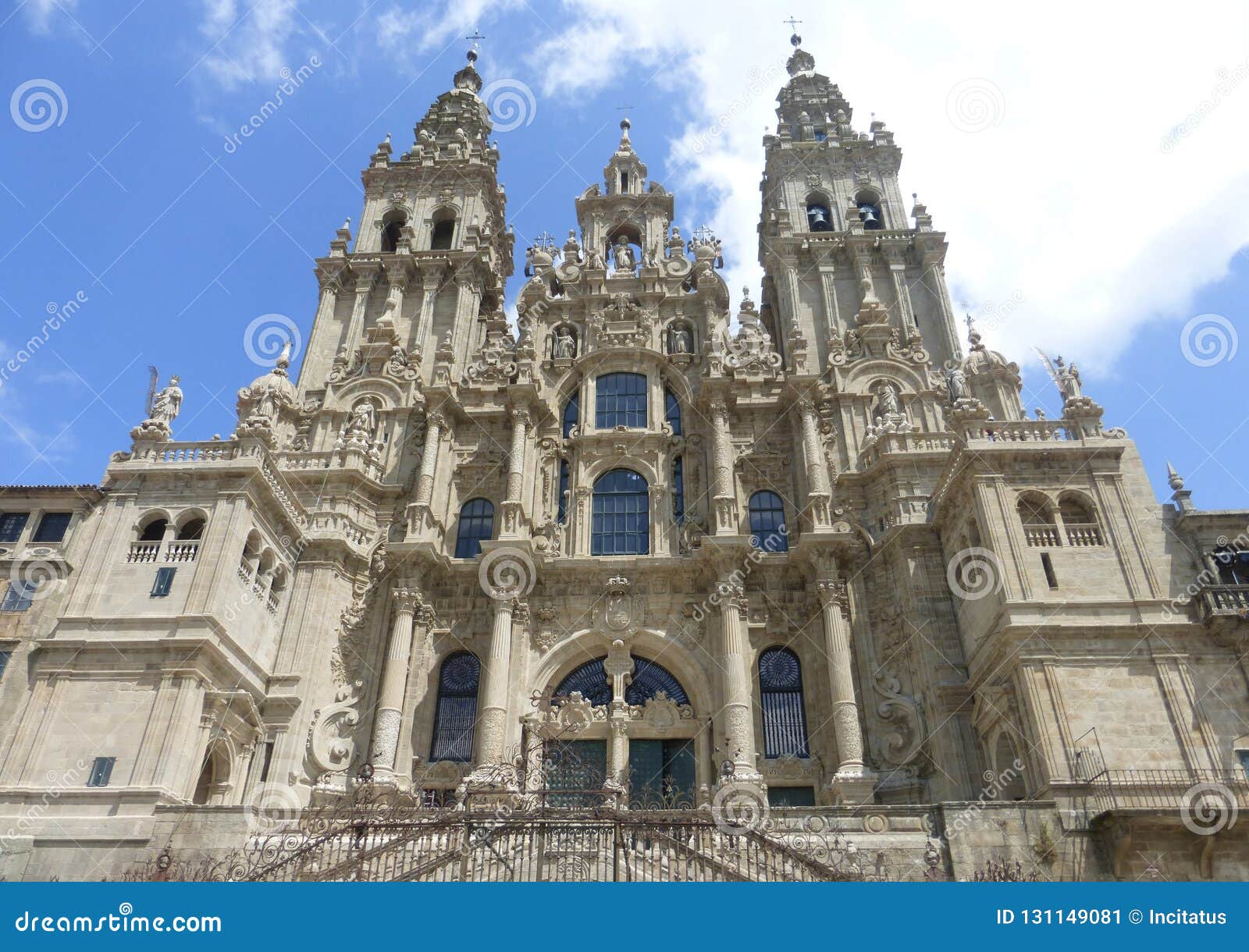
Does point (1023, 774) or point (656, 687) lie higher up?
point (656, 687)

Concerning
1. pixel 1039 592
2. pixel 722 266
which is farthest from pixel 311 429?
pixel 1039 592

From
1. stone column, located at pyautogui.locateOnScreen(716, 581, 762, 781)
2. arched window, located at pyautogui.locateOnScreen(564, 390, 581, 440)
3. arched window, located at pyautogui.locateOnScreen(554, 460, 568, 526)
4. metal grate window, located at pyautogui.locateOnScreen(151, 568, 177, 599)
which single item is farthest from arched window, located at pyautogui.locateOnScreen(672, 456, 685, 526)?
metal grate window, located at pyautogui.locateOnScreen(151, 568, 177, 599)

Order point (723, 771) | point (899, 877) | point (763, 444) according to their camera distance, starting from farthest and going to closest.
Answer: point (763, 444) < point (723, 771) < point (899, 877)

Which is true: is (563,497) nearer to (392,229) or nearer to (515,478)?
(515,478)

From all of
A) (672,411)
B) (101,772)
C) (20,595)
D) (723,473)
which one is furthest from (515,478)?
(101,772)

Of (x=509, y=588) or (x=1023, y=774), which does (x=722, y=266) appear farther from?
(x=1023, y=774)

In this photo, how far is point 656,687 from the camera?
2683 centimetres

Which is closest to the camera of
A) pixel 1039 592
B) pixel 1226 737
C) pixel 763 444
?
pixel 1226 737

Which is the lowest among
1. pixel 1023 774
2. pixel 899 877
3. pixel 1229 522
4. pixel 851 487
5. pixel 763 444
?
pixel 899 877

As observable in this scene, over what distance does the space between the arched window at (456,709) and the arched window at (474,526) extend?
3.69 metres

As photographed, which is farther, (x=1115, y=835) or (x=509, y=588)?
(x=509, y=588)

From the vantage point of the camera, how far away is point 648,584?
27734 mm

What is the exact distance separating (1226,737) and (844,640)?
9.04 metres

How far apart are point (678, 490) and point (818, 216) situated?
15394 millimetres
